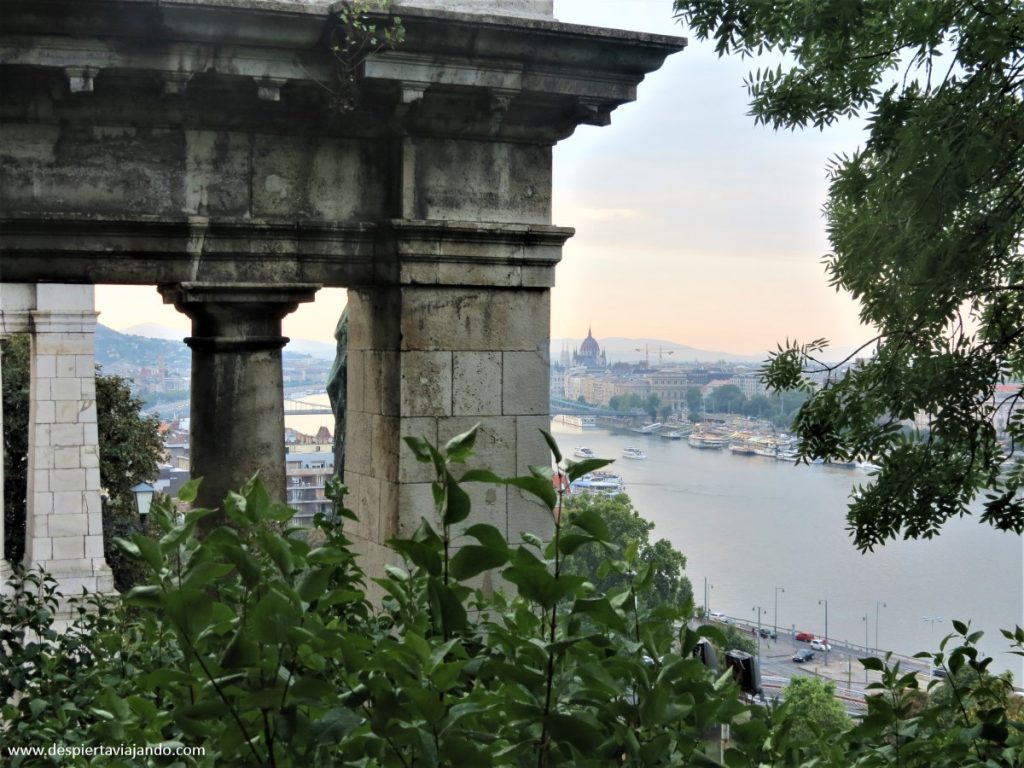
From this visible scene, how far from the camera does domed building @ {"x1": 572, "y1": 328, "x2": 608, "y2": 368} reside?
57.4 meters

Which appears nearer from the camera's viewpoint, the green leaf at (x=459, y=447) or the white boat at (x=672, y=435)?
the green leaf at (x=459, y=447)

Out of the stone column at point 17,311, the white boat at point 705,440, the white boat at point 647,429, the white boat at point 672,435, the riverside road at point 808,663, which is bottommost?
the riverside road at point 808,663

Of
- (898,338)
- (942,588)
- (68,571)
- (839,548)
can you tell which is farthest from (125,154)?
(839,548)

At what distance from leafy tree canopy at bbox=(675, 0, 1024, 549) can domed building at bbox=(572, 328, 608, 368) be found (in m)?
49.1

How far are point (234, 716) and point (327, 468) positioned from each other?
6771mm

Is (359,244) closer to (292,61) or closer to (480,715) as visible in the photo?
(292,61)

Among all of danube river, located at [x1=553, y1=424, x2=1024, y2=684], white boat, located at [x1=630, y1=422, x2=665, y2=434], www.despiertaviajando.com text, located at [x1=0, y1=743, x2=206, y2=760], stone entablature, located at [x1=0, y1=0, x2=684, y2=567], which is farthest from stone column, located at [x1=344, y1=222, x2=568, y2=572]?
white boat, located at [x1=630, y1=422, x2=665, y2=434]

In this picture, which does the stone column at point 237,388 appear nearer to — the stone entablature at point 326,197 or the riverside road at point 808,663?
the stone entablature at point 326,197

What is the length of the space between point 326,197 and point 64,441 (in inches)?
340

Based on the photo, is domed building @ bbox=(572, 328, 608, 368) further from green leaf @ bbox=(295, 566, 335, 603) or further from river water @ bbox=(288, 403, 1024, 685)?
green leaf @ bbox=(295, 566, 335, 603)

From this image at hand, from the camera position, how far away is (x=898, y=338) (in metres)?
5.77

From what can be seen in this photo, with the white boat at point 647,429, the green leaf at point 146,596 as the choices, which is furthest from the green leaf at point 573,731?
the white boat at point 647,429

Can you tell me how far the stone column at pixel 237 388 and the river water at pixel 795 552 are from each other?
31.4m

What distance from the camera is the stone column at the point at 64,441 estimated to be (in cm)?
1252
